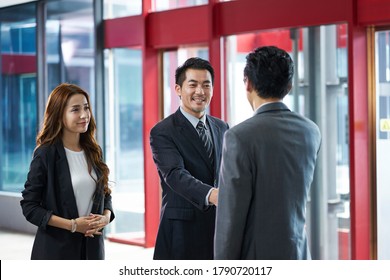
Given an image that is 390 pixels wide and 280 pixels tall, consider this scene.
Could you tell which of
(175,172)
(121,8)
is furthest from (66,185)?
(121,8)

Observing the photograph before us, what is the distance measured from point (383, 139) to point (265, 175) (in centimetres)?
340

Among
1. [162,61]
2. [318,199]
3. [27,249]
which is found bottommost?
[27,249]

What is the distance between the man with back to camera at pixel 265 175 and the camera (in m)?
2.34

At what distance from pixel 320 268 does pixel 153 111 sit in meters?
4.68

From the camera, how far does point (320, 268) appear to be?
9.70 ft

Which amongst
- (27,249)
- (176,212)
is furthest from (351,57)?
(27,249)

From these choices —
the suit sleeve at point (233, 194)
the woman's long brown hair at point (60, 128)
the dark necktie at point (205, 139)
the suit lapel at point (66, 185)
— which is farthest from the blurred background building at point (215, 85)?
the suit sleeve at point (233, 194)

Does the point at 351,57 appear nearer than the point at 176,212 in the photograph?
No

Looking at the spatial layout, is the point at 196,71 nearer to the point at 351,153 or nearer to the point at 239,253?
the point at 239,253

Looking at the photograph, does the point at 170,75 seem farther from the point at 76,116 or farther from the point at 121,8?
the point at 76,116

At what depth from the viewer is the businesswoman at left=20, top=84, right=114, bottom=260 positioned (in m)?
3.19

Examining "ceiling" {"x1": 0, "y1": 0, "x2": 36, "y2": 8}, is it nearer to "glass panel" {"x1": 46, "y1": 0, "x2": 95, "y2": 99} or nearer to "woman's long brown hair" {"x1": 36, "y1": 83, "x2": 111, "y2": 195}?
"glass panel" {"x1": 46, "y1": 0, "x2": 95, "y2": 99}

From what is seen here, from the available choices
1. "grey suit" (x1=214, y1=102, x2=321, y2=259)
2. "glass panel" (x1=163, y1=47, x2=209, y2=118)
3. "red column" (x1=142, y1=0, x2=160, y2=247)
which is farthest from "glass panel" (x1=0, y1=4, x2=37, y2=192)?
"grey suit" (x1=214, y1=102, x2=321, y2=259)

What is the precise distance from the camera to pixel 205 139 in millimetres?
3285
